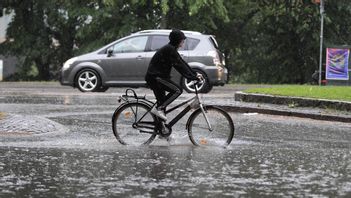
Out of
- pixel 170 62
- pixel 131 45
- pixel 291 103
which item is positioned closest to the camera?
pixel 170 62

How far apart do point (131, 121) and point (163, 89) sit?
0.67 m

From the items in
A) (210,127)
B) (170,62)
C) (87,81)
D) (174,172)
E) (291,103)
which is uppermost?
(170,62)

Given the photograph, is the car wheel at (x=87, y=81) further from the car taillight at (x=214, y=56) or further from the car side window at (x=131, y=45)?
the car taillight at (x=214, y=56)

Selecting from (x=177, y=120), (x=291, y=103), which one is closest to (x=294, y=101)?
(x=291, y=103)

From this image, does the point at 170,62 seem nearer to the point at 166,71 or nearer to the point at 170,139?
the point at 166,71

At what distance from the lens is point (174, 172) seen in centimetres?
941

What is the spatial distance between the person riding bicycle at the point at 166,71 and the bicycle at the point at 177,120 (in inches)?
5.2

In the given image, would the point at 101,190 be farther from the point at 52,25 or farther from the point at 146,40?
the point at 52,25

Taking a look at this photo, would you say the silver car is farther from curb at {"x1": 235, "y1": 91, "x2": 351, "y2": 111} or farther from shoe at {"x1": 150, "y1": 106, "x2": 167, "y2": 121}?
shoe at {"x1": 150, "y1": 106, "x2": 167, "y2": 121}

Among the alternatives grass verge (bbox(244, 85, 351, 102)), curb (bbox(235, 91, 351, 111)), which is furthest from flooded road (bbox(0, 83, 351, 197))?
grass verge (bbox(244, 85, 351, 102))

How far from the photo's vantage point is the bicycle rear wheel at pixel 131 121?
39.3 feet

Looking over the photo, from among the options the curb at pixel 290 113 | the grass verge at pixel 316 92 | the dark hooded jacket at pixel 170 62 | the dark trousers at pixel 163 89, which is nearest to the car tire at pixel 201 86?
the grass verge at pixel 316 92

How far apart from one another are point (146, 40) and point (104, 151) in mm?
11984

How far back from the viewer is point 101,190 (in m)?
8.25
